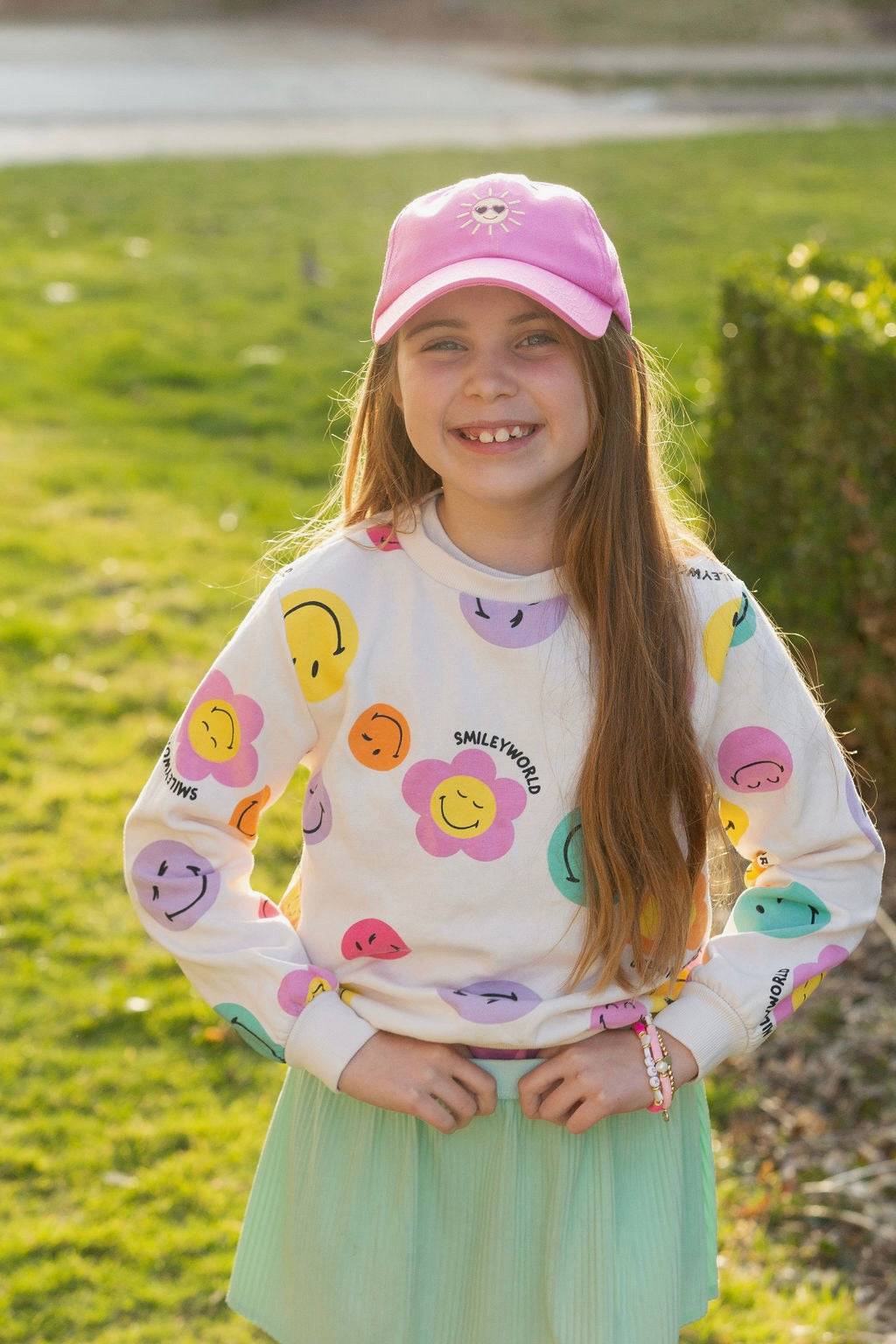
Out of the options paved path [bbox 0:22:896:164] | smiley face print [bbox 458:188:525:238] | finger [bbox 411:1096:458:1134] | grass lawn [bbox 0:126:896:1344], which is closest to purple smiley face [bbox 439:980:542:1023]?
finger [bbox 411:1096:458:1134]

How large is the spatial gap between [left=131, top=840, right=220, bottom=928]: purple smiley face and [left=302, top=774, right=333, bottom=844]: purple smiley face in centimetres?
13

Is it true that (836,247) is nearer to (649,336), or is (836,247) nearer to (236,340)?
(649,336)

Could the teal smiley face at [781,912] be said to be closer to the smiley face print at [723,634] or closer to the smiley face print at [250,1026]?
the smiley face print at [723,634]

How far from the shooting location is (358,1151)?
184 centimetres

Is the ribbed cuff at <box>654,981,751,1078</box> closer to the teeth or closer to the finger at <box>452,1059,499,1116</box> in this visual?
the finger at <box>452,1059,499,1116</box>

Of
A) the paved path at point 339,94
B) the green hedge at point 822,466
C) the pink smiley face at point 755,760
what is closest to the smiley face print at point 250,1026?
the pink smiley face at point 755,760

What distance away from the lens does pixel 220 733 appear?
1.75 metres

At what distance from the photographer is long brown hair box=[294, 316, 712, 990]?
1701mm

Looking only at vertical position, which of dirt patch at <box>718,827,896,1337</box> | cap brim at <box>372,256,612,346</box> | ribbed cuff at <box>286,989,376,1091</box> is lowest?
dirt patch at <box>718,827,896,1337</box>

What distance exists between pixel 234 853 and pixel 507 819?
34cm

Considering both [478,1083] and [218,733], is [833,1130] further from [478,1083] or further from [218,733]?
[218,733]

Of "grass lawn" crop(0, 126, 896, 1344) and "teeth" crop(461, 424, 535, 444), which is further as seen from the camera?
"grass lawn" crop(0, 126, 896, 1344)

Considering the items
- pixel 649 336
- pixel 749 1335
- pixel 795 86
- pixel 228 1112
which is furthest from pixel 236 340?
pixel 795 86

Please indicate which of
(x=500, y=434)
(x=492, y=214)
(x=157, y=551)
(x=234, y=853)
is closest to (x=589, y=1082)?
(x=234, y=853)
